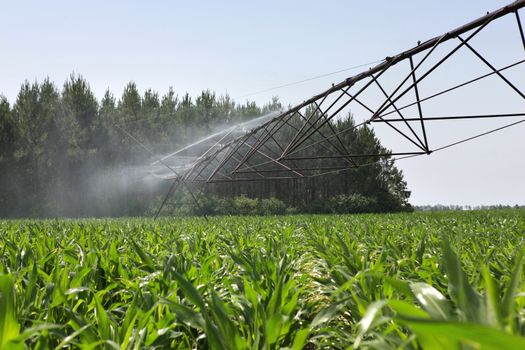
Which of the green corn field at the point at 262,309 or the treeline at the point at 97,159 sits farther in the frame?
the treeline at the point at 97,159

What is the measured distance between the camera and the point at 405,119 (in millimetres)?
5566

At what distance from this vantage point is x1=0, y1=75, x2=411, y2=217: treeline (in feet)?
102

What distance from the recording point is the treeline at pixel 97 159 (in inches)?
1221

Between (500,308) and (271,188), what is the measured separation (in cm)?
3859

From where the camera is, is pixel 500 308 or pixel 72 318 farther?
pixel 72 318

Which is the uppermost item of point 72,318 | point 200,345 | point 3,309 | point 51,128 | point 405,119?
point 51,128

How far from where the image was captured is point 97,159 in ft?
109

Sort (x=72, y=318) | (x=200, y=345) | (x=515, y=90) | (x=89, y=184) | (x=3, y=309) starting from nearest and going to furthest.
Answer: (x=3, y=309) → (x=72, y=318) → (x=200, y=345) → (x=515, y=90) → (x=89, y=184)

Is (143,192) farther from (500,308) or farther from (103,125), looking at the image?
(500,308)

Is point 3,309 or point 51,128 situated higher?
point 51,128

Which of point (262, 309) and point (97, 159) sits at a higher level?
point (97, 159)

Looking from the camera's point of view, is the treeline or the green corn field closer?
the green corn field

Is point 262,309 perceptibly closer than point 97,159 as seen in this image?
Yes

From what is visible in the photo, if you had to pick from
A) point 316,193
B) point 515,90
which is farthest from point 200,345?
point 316,193
